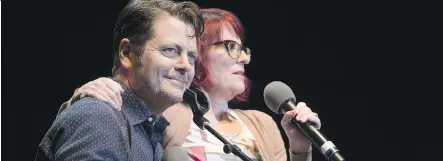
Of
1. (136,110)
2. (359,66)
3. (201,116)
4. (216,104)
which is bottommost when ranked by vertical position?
(359,66)

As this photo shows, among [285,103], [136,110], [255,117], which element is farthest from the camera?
[255,117]

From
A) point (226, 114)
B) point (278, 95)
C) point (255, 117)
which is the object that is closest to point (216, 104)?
point (226, 114)

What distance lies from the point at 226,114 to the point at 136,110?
0.79 meters

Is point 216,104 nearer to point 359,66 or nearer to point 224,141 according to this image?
point 224,141

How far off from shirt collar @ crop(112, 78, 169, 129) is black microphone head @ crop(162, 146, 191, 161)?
125 millimetres

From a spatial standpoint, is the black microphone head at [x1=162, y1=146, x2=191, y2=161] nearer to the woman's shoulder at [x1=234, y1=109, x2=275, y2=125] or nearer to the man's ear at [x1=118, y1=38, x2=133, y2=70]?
the man's ear at [x1=118, y1=38, x2=133, y2=70]

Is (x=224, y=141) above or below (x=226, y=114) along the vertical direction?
above

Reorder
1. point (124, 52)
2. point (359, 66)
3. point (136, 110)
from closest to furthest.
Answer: point (136, 110) < point (124, 52) < point (359, 66)

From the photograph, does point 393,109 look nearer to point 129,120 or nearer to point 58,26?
point 58,26

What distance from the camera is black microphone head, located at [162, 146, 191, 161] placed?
6.33ft

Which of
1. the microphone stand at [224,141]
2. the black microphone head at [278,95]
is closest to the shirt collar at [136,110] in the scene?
the microphone stand at [224,141]

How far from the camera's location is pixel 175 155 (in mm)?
1943

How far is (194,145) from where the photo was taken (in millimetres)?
2283

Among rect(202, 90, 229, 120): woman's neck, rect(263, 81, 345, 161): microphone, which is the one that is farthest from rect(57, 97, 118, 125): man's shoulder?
rect(202, 90, 229, 120): woman's neck
